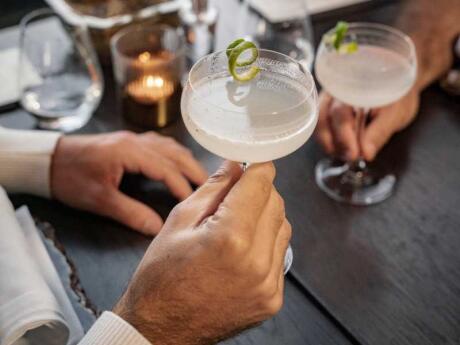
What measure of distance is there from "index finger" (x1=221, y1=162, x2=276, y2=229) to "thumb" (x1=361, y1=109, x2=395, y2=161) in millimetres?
445

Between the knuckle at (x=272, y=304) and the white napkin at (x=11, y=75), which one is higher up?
the knuckle at (x=272, y=304)

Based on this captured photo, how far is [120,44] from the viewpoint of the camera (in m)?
1.20

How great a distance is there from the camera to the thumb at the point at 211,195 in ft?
2.33

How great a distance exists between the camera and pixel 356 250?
3.08 feet

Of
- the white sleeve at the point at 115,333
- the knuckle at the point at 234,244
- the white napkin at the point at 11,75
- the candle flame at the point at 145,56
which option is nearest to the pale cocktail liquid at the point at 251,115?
the knuckle at the point at 234,244

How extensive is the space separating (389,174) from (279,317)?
387mm

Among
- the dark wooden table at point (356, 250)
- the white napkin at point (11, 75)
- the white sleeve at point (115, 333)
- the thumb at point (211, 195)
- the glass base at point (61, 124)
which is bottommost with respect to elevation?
the dark wooden table at point (356, 250)

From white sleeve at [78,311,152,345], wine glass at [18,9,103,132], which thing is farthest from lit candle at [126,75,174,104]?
white sleeve at [78,311,152,345]

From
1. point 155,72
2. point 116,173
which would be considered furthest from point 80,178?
point 155,72

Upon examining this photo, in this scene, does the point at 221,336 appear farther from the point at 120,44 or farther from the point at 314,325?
the point at 120,44

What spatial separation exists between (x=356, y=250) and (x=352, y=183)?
201 millimetres

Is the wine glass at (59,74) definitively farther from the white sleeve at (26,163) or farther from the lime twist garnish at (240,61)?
the lime twist garnish at (240,61)

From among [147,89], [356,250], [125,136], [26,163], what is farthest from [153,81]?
[356,250]

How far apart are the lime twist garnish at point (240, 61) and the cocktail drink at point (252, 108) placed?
0.02 m
